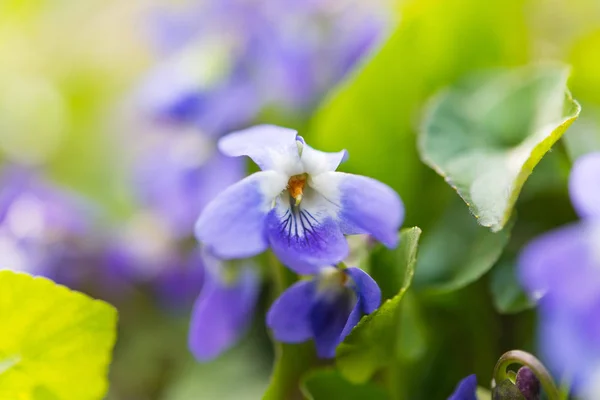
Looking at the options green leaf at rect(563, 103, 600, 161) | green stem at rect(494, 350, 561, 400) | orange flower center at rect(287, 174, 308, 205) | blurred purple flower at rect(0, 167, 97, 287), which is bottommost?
blurred purple flower at rect(0, 167, 97, 287)

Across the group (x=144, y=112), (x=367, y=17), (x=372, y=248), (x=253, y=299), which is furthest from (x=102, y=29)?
(x=372, y=248)

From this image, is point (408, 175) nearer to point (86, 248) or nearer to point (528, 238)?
point (528, 238)

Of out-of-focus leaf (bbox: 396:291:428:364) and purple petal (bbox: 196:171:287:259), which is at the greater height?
purple petal (bbox: 196:171:287:259)

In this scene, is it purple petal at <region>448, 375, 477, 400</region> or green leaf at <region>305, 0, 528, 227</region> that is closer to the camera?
purple petal at <region>448, 375, 477, 400</region>

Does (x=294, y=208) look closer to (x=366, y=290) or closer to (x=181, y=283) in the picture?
(x=366, y=290)

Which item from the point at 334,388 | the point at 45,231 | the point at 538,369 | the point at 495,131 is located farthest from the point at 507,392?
the point at 45,231

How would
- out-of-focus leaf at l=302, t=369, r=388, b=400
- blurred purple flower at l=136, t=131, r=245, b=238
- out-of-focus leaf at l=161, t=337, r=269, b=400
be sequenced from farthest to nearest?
blurred purple flower at l=136, t=131, r=245, b=238 → out-of-focus leaf at l=161, t=337, r=269, b=400 → out-of-focus leaf at l=302, t=369, r=388, b=400

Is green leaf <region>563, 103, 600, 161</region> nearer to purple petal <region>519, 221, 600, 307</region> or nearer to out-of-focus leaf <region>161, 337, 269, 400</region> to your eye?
purple petal <region>519, 221, 600, 307</region>

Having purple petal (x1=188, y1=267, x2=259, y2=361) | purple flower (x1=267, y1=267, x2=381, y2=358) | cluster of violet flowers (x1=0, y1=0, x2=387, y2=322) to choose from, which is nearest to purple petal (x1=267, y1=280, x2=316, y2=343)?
purple flower (x1=267, y1=267, x2=381, y2=358)
